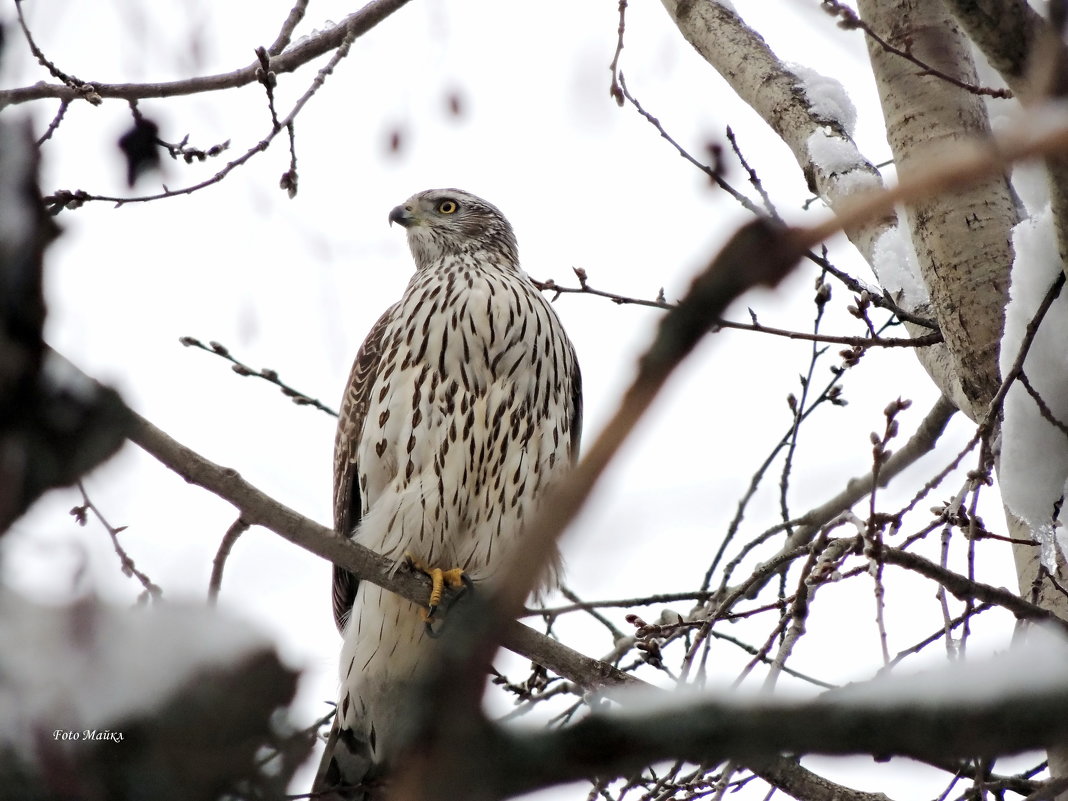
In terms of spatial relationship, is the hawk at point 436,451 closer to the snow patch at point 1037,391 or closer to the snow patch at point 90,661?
the snow patch at point 1037,391

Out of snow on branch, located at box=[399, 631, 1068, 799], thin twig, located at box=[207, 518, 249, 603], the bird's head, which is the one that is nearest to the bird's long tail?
thin twig, located at box=[207, 518, 249, 603]

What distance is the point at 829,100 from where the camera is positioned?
423cm

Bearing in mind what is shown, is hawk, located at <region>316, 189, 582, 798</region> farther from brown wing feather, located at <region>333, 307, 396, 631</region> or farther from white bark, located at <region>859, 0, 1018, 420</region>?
white bark, located at <region>859, 0, 1018, 420</region>

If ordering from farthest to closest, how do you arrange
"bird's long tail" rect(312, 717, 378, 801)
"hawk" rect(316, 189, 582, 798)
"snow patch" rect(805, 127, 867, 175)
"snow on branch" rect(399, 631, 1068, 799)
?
"hawk" rect(316, 189, 582, 798) < "bird's long tail" rect(312, 717, 378, 801) < "snow patch" rect(805, 127, 867, 175) < "snow on branch" rect(399, 631, 1068, 799)

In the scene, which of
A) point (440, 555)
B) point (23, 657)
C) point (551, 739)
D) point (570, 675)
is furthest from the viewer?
point (440, 555)

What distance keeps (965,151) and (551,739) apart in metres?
0.54

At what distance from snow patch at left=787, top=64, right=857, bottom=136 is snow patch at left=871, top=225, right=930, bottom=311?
538 mm

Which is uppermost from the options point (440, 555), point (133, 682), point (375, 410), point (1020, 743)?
point (375, 410)

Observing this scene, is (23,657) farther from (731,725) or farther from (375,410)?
(375,410)

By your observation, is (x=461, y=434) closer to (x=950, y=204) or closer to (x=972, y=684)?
(x=950, y=204)

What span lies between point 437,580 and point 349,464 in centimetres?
89

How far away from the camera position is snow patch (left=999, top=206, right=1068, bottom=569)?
2631mm

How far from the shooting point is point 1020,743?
31.7 inches

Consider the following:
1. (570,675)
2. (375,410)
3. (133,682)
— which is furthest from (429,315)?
(133,682)
